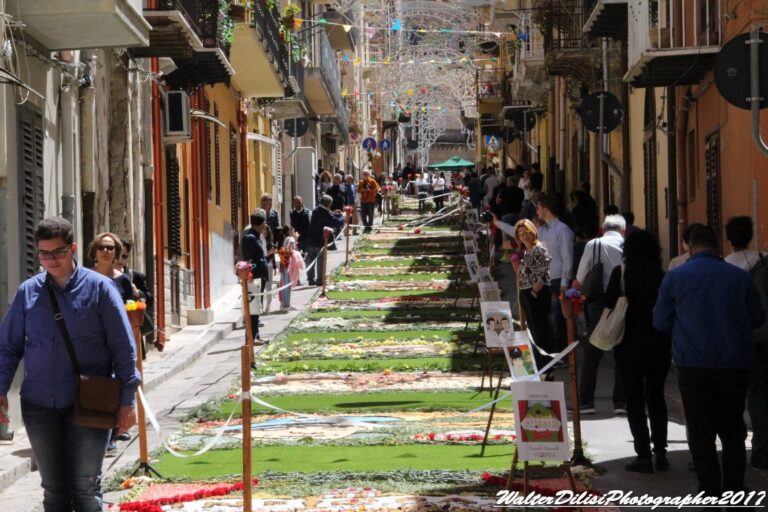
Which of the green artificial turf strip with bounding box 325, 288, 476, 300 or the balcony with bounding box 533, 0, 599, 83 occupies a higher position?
the balcony with bounding box 533, 0, 599, 83

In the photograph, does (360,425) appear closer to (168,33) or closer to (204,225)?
(168,33)

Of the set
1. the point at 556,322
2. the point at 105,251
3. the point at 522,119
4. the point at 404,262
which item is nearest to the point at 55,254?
the point at 105,251

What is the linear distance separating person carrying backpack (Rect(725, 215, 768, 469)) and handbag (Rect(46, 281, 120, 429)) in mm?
4856

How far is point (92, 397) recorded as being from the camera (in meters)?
8.13

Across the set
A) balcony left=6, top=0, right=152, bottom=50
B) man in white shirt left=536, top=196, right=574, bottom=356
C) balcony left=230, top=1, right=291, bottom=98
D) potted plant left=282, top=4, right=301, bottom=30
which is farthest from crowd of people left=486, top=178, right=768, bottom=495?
potted plant left=282, top=4, right=301, bottom=30

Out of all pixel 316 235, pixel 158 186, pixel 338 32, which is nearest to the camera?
pixel 158 186

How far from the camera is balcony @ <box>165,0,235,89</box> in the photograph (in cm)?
2427

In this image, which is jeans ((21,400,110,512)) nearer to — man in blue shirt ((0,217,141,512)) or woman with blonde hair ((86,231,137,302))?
man in blue shirt ((0,217,141,512))

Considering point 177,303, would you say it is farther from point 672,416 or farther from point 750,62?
point 750,62

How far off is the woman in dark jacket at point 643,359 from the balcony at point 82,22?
5.95 meters

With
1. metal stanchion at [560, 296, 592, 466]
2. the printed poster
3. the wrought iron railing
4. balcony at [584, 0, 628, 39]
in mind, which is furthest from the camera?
the wrought iron railing

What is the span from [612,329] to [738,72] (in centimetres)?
205

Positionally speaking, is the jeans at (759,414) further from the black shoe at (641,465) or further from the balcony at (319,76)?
the balcony at (319,76)

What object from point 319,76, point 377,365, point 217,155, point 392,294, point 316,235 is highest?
point 319,76
